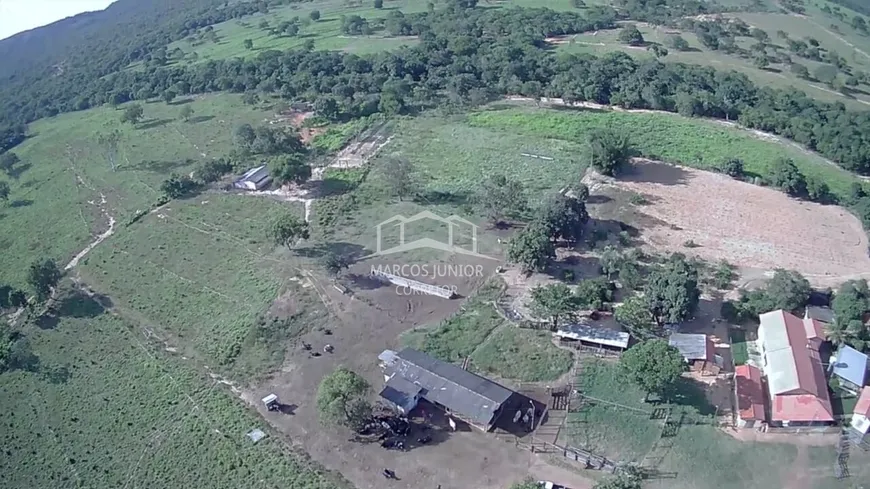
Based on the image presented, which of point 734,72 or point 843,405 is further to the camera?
point 734,72

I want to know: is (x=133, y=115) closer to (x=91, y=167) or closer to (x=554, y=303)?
(x=91, y=167)

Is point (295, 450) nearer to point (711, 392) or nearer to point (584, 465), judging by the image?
point (584, 465)

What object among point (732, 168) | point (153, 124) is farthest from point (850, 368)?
point (153, 124)

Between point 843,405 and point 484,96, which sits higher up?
point 484,96

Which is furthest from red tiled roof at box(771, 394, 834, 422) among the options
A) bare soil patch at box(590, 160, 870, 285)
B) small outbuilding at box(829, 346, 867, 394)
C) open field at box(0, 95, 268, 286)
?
open field at box(0, 95, 268, 286)

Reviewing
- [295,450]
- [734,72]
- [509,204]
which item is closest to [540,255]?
[509,204]

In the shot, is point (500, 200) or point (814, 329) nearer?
point (814, 329)
